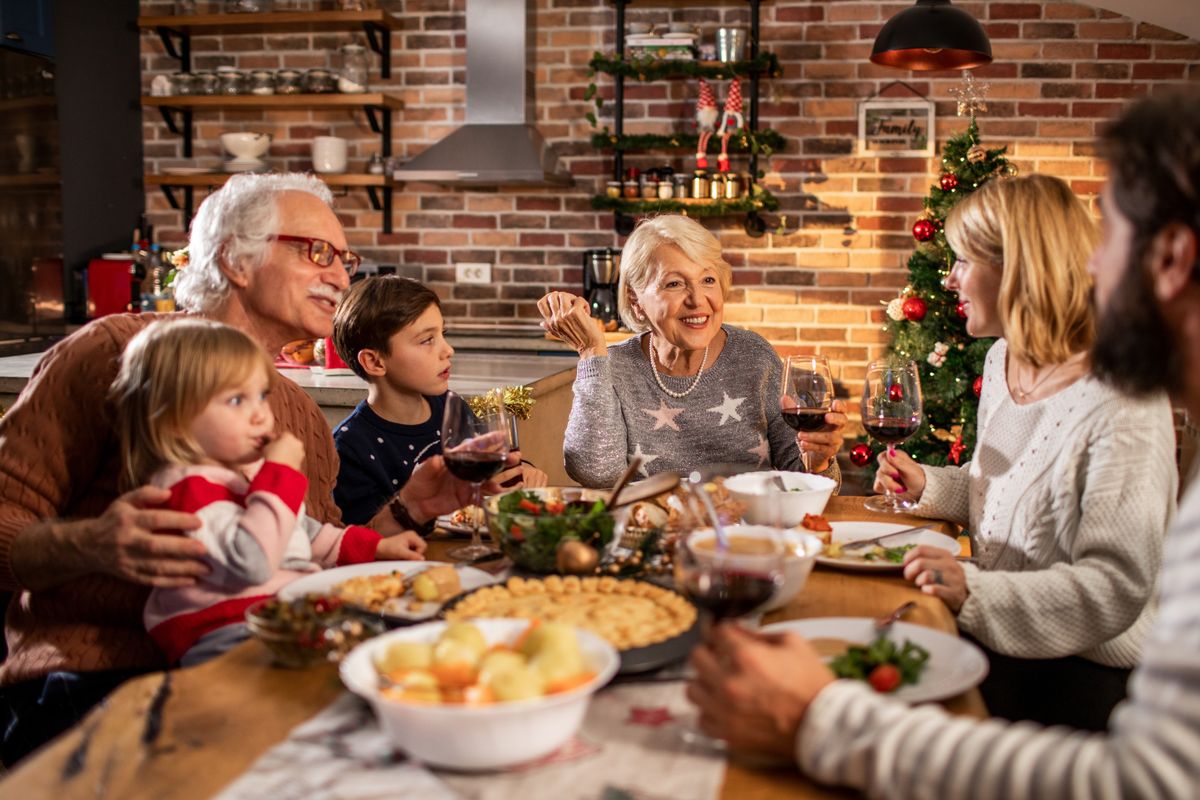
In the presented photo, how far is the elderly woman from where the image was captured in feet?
8.11

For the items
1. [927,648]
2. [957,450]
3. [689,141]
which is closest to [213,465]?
[927,648]

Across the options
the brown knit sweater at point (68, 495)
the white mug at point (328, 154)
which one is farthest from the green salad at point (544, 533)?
the white mug at point (328, 154)

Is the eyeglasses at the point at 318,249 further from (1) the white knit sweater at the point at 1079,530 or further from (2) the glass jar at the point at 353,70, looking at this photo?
(2) the glass jar at the point at 353,70

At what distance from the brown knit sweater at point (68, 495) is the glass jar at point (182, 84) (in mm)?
3889

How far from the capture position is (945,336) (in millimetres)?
4297

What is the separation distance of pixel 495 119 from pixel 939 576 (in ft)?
13.1

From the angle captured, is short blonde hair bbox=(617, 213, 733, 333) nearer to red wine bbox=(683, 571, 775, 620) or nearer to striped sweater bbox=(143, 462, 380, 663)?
striped sweater bbox=(143, 462, 380, 663)

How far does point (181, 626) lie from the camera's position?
1.37 metres

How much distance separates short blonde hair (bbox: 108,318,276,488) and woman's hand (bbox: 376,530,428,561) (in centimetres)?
29

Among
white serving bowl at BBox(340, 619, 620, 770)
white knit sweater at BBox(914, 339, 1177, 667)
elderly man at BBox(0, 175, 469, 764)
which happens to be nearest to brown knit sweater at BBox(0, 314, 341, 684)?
elderly man at BBox(0, 175, 469, 764)

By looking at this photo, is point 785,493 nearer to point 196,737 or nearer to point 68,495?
point 196,737

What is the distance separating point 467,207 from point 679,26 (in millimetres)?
1307

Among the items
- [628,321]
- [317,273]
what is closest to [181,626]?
[317,273]

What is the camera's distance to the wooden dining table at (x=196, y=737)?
87 centimetres
